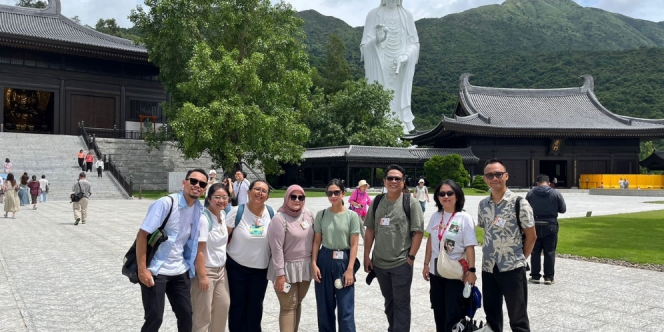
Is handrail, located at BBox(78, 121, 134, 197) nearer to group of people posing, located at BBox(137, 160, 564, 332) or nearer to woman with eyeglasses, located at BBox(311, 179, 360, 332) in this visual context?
group of people posing, located at BBox(137, 160, 564, 332)

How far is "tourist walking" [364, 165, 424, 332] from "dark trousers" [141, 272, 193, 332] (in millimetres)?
1551

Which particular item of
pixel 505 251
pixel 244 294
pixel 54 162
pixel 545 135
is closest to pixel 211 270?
pixel 244 294

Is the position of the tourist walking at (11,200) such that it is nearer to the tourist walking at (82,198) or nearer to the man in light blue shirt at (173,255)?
the tourist walking at (82,198)

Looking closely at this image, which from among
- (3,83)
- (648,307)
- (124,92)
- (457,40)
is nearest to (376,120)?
(124,92)

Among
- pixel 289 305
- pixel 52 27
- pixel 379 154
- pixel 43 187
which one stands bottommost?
pixel 289 305

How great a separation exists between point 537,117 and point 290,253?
36.9m

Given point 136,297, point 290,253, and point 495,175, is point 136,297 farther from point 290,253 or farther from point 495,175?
point 495,175

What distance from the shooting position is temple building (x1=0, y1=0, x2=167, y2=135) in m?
29.5

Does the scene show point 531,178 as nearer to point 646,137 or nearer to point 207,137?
point 646,137

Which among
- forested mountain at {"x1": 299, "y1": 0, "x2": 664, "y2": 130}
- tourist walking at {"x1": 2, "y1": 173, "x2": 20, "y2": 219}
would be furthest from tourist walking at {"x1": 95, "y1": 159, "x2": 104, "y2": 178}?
forested mountain at {"x1": 299, "y1": 0, "x2": 664, "y2": 130}

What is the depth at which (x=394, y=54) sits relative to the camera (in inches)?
1642

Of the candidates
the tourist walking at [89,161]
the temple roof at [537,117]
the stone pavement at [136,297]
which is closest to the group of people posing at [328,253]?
the stone pavement at [136,297]

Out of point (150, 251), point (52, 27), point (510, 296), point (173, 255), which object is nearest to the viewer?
point (150, 251)

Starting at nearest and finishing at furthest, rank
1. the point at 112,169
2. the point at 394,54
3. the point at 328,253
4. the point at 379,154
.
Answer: the point at 328,253 < the point at 112,169 < the point at 379,154 < the point at 394,54
